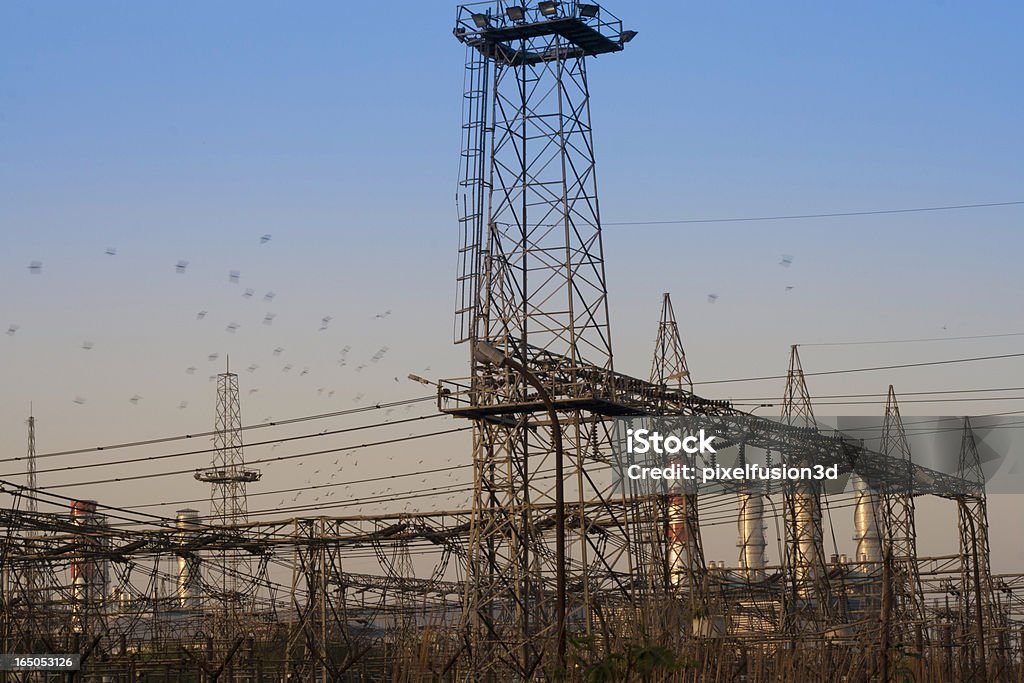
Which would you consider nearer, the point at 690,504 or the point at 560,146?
the point at 560,146

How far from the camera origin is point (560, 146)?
31.4 metres

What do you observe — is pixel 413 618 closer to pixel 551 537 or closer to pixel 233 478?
pixel 551 537

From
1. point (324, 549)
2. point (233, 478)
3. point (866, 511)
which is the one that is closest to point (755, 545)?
point (866, 511)

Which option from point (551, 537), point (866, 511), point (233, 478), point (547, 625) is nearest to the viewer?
point (547, 625)

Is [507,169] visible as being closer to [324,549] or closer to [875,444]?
[324,549]

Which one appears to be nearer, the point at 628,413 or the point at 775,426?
the point at 628,413

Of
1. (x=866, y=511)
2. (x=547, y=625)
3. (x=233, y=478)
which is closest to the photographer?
(x=547, y=625)

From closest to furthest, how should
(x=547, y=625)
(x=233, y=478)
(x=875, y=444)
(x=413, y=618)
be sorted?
(x=547, y=625)
(x=413, y=618)
(x=875, y=444)
(x=233, y=478)

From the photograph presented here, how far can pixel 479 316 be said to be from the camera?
104 ft

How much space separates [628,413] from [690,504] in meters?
6.75

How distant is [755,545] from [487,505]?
6329 centimetres

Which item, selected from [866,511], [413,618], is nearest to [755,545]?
[866,511]

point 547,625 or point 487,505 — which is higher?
point 487,505

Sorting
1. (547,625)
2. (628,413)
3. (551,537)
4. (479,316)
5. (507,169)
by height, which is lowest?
(547,625)
